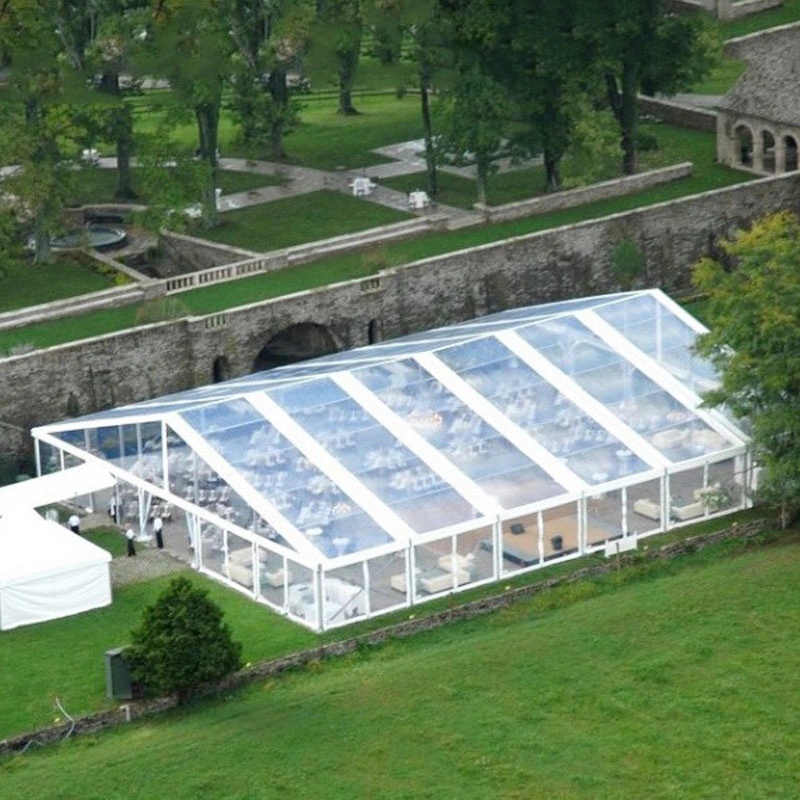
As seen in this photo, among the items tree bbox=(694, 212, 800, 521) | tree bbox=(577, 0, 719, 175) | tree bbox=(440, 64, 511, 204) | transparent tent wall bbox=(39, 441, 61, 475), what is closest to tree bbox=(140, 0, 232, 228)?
tree bbox=(440, 64, 511, 204)

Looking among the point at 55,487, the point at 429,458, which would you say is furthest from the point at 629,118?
the point at 55,487

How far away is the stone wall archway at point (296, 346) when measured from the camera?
251ft

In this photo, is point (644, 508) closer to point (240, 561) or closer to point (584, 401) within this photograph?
point (584, 401)

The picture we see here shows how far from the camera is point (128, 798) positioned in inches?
2073

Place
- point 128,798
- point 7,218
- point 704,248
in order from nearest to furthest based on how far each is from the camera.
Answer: point 128,798 → point 7,218 → point 704,248

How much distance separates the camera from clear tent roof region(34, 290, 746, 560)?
62812mm

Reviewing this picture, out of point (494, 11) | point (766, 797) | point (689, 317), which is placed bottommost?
point (766, 797)

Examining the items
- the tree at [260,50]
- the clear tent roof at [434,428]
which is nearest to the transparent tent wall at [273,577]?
the clear tent roof at [434,428]

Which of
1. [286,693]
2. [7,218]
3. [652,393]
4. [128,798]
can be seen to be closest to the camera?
[128,798]

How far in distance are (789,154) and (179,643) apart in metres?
37.1

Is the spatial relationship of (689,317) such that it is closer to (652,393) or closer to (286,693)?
(652,393)

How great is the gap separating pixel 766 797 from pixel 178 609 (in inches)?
475

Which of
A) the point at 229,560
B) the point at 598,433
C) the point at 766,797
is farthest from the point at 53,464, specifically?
the point at 766,797

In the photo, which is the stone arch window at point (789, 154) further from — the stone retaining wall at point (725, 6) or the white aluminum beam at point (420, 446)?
the white aluminum beam at point (420, 446)
